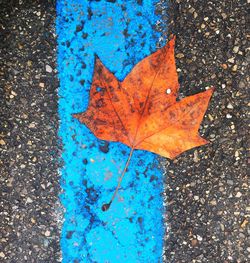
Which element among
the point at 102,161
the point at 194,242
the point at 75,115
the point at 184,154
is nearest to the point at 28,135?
the point at 75,115

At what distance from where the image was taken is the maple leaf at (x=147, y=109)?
217cm

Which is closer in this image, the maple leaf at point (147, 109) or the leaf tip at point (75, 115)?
the maple leaf at point (147, 109)

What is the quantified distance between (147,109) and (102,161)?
37cm

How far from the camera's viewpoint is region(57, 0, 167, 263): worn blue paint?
231cm

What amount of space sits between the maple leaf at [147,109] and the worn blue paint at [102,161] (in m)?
0.09

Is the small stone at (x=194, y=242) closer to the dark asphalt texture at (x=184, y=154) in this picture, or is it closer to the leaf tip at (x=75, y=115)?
the dark asphalt texture at (x=184, y=154)

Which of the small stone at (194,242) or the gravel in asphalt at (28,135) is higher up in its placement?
the gravel in asphalt at (28,135)

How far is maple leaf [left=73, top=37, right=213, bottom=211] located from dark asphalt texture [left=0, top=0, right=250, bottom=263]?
0.13 m

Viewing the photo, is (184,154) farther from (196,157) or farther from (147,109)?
(147,109)

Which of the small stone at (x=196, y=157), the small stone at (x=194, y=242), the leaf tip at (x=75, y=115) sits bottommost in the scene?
the small stone at (x=194, y=242)

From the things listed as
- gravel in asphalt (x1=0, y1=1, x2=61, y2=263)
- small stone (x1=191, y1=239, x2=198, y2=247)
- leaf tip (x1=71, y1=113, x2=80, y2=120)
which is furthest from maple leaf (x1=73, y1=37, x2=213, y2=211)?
small stone (x1=191, y1=239, x2=198, y2=247)

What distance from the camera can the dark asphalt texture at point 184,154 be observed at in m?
2.32

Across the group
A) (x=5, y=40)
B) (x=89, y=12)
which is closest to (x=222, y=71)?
(x=89, y=12)

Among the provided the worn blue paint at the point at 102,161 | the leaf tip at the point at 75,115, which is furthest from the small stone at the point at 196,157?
the leaf tip at the point at 75,115
